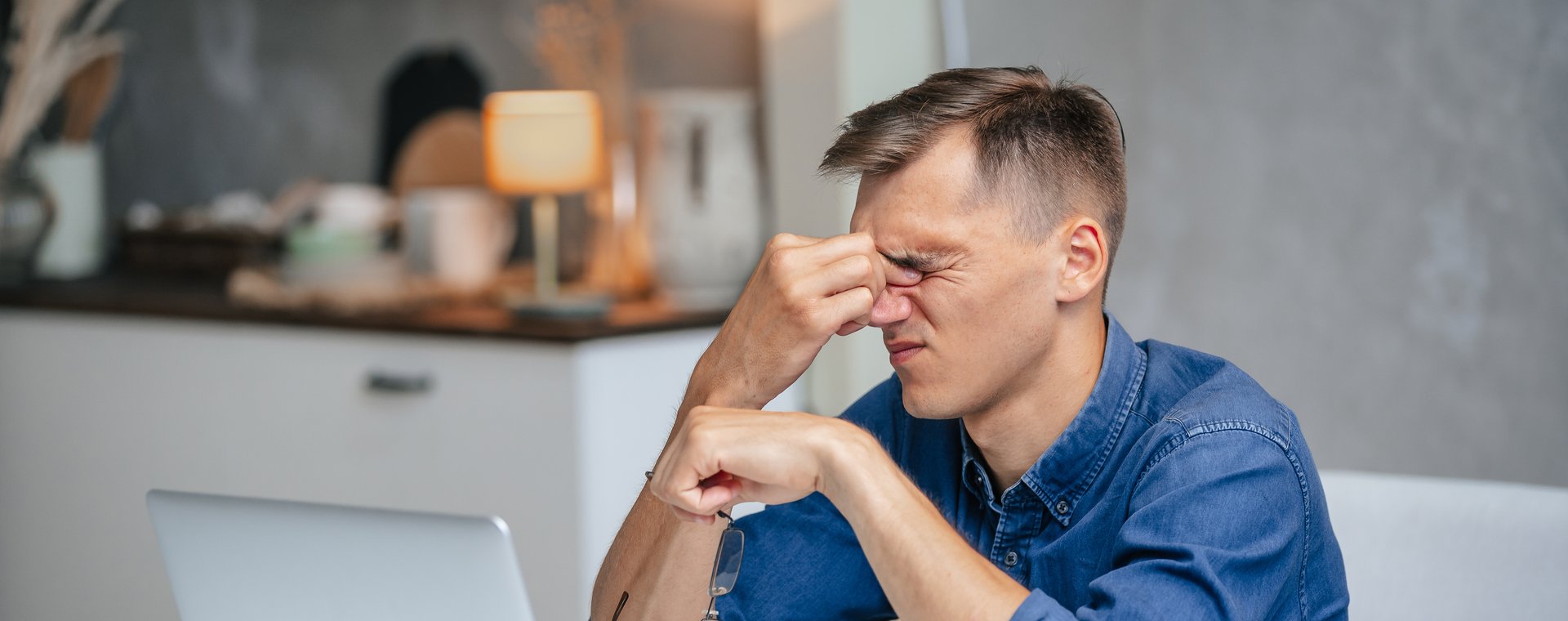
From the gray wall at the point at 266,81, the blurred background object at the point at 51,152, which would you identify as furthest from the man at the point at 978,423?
the blurred background object at the point at 51,152

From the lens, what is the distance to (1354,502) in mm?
1338

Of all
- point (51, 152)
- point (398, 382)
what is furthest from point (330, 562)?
point (51, 152)

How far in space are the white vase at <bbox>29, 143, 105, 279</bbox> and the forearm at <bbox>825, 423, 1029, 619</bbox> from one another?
2626 millimetres

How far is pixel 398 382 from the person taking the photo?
8.06ft

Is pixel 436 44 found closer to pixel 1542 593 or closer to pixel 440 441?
pixel 440 441

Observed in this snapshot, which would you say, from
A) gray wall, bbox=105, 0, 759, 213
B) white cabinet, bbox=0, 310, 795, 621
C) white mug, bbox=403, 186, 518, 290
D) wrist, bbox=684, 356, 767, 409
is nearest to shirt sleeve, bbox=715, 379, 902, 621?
wrist, bbox=684, 356, 767, 409

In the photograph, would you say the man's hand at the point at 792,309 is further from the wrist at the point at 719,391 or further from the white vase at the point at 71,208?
the white vase at the point at 71,208

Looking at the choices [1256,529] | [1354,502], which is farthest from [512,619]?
[1354,502]

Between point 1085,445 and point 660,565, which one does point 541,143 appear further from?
point 1085,445

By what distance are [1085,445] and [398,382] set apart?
1514 mm

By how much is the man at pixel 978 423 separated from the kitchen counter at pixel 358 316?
38.7 inches

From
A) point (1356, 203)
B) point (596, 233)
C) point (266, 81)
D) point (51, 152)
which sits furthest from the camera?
point (266, 81)

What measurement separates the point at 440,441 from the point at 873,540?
5.05 ft

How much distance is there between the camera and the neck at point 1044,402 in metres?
1.31
